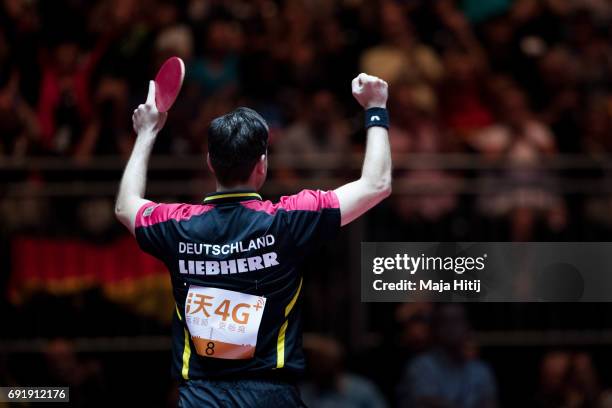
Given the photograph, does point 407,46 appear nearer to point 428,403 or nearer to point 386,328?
point 386,328

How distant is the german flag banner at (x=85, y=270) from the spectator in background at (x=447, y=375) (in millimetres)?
2107

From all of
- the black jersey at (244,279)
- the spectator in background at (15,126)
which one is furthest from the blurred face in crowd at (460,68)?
the black jersey at (244,279)

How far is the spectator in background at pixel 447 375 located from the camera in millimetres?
8562

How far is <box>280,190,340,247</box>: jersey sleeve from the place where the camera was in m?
4.57

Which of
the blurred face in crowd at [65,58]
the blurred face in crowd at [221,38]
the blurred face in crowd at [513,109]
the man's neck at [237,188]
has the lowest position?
the man's neck at [237,188]

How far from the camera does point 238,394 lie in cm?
450

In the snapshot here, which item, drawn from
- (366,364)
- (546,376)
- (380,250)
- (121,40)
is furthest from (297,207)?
(121,40)

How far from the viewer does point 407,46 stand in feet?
35.1

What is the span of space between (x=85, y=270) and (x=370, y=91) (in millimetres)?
4813

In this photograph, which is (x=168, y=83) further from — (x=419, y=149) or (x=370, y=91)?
(x=419, y=149)

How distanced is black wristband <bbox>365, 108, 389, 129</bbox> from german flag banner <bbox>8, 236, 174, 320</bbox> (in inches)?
179

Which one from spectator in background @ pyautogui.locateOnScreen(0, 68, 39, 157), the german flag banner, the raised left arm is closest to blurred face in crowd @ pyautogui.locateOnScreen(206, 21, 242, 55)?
spectator in background @ pyautogui.locateOnScreen(0, 68, 39, 157)

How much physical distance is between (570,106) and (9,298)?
5.36 meters

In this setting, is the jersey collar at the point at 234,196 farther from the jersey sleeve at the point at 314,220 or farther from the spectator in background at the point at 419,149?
the spectator in background at the point at 419,149
